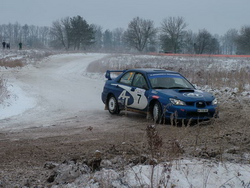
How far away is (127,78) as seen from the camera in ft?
36.4

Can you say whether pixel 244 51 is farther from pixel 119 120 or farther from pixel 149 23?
pixel 119 120

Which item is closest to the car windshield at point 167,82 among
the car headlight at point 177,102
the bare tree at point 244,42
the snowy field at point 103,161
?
the car headlight at point 177,102

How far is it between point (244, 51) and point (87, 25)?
4180 centimetres

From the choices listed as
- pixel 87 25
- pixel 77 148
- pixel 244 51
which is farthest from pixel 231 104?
pixel 87 25

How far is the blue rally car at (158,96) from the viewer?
30.1 ft

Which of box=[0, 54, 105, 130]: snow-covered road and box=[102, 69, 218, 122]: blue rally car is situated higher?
box=[102, 69, 218, 122]: blue rally car

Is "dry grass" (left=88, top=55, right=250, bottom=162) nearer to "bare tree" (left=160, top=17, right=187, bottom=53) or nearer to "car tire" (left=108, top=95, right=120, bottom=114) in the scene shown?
"car tire" (left=108, top=95, right=120, bottom=114)

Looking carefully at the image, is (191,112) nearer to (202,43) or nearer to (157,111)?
(157,111)

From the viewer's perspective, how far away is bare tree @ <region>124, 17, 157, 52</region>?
10212 cm

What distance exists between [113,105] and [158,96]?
222cm

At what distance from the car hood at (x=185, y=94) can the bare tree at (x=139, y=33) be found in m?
92.7

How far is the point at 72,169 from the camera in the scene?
17.2 feet

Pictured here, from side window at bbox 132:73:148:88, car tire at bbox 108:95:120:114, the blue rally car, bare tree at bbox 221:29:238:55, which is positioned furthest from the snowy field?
bare tree at bbox 221:29:238:55

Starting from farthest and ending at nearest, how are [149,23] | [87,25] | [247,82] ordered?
[149,23]
[87,25]
[247,82]
